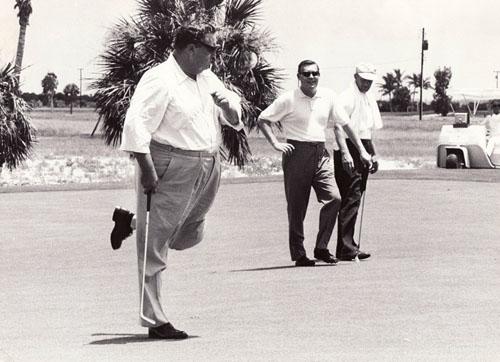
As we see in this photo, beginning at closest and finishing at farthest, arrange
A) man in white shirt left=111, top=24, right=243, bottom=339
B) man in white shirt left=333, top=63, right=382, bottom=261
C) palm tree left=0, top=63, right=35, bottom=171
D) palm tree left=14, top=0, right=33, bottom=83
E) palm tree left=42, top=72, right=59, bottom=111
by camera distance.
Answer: man in white shirt left=111, top=24, right=243, bottom=339, man in white shirt left=333, top=63, right=382, bottom=261, palm tree left=0, top=63, right=35, bottom=171, palm tree left=14, top=0, right=33, bottom=83, palm tree left=42, top=72, right=59, bottom=111

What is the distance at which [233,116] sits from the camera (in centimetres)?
827

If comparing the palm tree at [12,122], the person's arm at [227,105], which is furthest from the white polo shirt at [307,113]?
the palm tree at [12,122]

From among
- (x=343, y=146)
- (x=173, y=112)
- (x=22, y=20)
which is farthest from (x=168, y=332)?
(x=22, y=20)

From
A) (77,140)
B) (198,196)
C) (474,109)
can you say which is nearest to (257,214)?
(198,196)

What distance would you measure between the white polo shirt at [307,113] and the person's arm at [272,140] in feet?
0.37

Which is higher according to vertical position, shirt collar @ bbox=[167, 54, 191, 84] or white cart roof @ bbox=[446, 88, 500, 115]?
shirt collar @ bbox=[167, 54, 191, 84]

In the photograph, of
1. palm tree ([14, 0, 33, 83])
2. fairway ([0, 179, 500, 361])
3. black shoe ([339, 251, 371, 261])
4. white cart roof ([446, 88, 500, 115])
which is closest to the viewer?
fairway ([0, 179, 500, 361])

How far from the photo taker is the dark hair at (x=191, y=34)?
319 inches

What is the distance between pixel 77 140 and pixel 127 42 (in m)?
Answer: 30.7

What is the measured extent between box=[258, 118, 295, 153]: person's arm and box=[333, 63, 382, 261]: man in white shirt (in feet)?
2.19

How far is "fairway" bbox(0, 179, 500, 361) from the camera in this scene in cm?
756

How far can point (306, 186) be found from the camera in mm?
12234

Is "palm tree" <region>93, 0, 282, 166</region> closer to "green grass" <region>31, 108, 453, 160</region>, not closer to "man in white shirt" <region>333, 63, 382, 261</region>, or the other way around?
"green grass" <region>31, 108, 453, 160</region>

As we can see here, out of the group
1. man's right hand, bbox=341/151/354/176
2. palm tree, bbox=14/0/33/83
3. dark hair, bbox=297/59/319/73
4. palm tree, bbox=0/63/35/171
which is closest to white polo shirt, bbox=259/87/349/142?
dark hair, bbox=297/59/319/73
